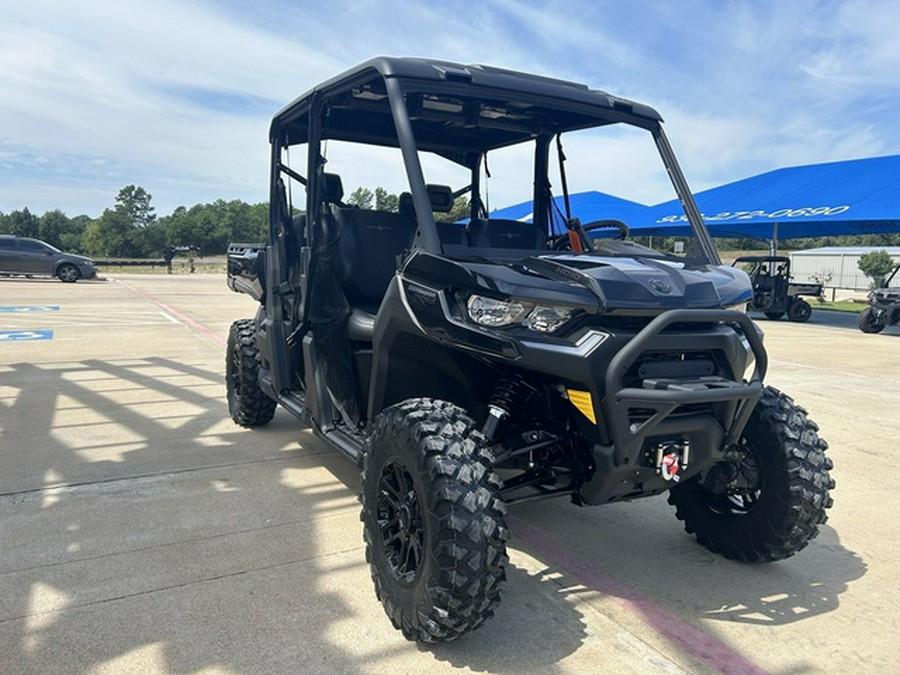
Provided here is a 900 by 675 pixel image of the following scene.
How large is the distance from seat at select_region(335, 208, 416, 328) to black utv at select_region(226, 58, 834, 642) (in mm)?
12

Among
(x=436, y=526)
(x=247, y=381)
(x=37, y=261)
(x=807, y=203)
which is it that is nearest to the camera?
(x=436, y=526)

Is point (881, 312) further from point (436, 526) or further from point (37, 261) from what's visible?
point (37, 261)

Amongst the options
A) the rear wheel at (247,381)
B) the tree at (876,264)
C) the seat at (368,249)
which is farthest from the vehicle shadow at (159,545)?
the tree at (876,264)

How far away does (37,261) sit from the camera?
23.5 m

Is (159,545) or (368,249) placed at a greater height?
(368,249)

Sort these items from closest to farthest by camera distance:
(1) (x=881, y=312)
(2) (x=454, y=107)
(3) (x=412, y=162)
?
1. (3) (x=412, y=162)
2. (2) (x=454, y=107)
3. (1) (x=881, y=312)

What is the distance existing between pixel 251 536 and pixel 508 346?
5.97ft

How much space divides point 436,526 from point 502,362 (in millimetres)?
645

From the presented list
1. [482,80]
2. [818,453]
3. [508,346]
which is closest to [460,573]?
[508,346]

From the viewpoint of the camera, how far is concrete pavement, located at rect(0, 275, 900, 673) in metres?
2.47

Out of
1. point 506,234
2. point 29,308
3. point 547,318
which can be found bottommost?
point 29,308

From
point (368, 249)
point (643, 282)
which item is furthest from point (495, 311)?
point (368, 249)

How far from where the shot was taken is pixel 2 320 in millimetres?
12117

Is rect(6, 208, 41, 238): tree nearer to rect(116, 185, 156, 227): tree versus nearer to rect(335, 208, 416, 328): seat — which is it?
rect(116, 185, 156, 227): tree
